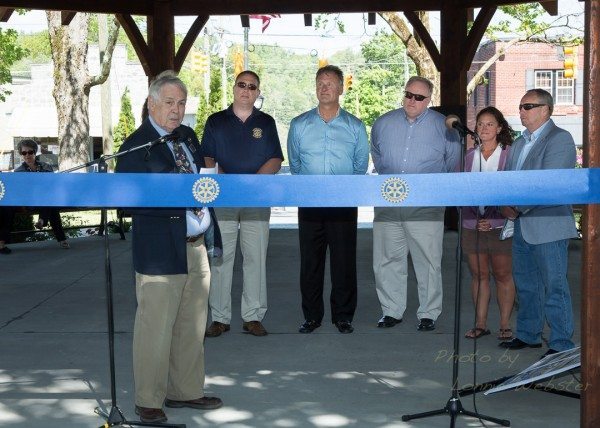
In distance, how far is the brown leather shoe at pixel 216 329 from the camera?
768cm

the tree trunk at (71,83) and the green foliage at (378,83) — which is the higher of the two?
the green foliage at (378,83)

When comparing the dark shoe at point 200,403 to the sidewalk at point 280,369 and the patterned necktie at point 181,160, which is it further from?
the patterned necktie at point 181,160

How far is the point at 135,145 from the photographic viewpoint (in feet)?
17.4

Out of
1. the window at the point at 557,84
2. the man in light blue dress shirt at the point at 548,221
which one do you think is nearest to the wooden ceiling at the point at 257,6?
the man in light blue dress shirt at the point at 548,221

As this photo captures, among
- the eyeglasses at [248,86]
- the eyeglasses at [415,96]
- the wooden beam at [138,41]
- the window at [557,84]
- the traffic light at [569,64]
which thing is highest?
the window at [557,84]

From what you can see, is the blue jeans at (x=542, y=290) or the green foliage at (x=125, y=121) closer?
the blue jeans at (x=542, y=290)

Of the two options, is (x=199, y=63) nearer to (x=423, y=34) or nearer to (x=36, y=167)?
(x=423, y=34)


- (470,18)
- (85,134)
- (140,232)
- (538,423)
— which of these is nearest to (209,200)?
(140,232)

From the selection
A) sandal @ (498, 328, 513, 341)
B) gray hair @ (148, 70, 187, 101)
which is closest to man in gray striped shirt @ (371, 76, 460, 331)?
sandal @ (498, 328, 513, 341)

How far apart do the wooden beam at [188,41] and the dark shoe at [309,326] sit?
730 centimetres

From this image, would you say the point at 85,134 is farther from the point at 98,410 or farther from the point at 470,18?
the point at 98,410

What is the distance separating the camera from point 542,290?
7.08m

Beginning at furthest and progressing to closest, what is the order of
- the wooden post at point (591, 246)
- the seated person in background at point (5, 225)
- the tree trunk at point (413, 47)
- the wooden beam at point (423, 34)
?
the tree trunk at point (413, 47) → the wooden beam at point (423, 34) → the seated person in background at point (5, 225) → the wooden post at point (591, 246)

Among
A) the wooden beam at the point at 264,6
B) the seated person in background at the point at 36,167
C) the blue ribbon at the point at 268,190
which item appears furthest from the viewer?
the wooden beam at the point at 264,6
